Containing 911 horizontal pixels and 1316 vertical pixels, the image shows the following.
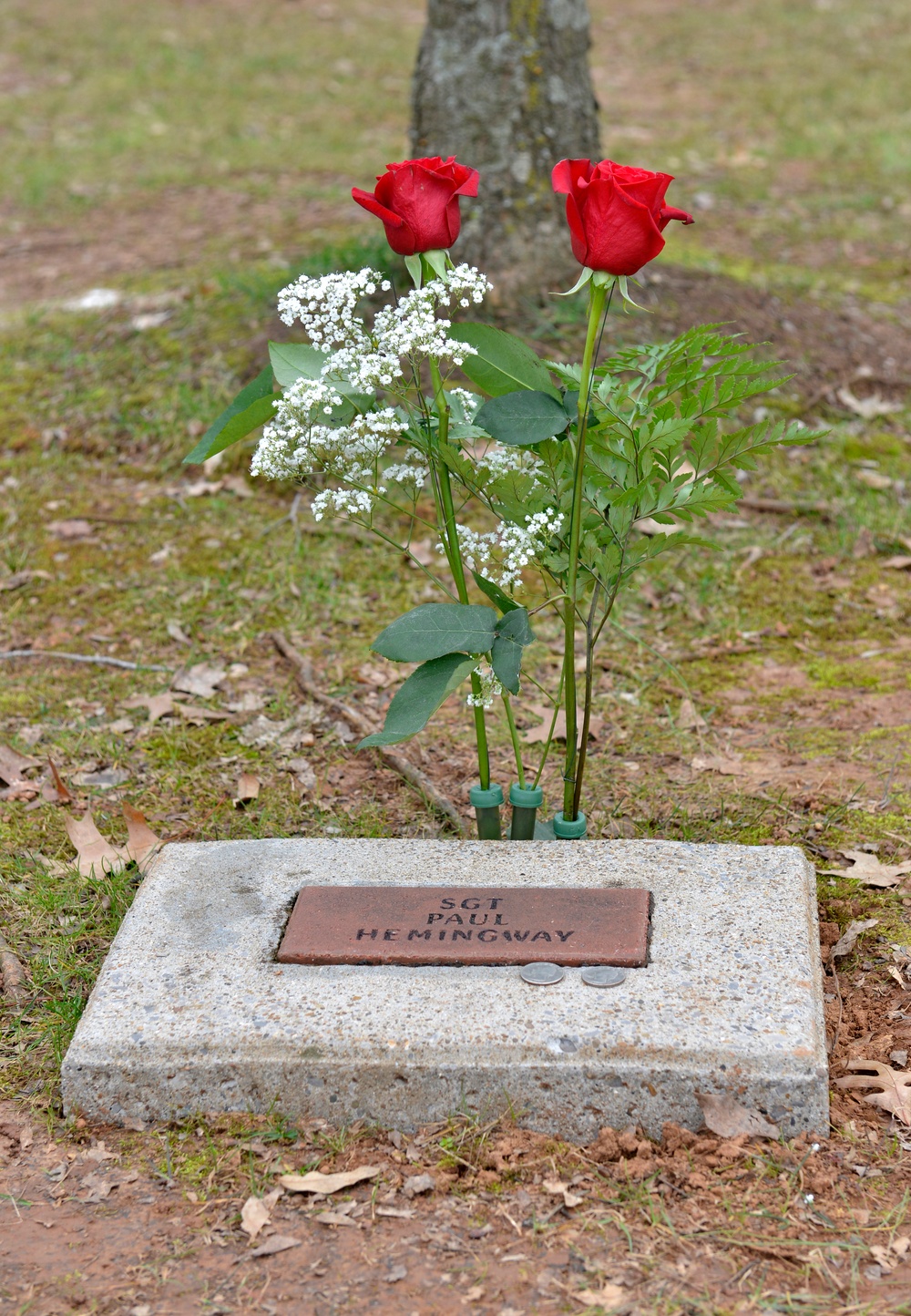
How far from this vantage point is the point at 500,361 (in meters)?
2.34

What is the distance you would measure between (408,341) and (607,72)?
30.9 ft

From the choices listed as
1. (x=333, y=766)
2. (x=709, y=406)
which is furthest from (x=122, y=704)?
(x=709, y=406)

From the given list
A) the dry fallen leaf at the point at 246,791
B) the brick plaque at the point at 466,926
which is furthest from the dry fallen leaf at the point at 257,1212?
the dry fallen leaf at the point at 246,791

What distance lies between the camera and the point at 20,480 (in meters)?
4.62

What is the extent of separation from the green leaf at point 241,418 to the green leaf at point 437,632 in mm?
444

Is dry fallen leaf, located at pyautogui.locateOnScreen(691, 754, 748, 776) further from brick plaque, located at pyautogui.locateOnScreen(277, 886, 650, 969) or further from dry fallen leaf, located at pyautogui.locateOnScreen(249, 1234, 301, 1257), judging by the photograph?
dry fallen leaf, located at pyautogui.locateOnScreen(249, 1234, 301, 1257)

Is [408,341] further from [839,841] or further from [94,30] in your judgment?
[94,30]

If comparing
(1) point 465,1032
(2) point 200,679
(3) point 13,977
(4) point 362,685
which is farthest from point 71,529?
(1) point 465,1032

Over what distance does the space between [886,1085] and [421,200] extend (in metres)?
1.72

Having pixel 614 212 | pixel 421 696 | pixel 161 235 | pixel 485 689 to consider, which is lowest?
pixel 161 235

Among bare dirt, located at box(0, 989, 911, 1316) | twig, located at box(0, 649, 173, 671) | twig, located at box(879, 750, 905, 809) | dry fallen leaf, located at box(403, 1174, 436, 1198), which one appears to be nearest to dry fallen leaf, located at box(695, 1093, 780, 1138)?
bare dirt, located at box(0, 989, 911, 1316)

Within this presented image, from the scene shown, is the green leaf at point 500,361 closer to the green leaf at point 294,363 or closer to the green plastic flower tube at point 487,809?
the green leaf at point 294,363

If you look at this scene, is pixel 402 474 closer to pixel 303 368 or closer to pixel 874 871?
pixel 303 368

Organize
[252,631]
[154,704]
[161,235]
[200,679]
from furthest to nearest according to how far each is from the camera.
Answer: [161,235], [252,631], [200,679], [154,704]
